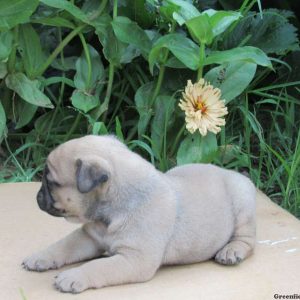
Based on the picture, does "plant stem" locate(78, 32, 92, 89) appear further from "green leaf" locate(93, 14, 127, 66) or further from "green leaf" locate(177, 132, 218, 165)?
"green leaf" locate(177, 132, 218, 165)

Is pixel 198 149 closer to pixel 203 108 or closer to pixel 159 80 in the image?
pixel 203 108

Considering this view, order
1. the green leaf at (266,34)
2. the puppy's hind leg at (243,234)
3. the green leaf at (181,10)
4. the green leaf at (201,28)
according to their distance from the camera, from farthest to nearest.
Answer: the green leaf at (266,34)
the green leaf at (181,10)
the green leaf at (201,28)
the puppy's hind leg at (243,234)

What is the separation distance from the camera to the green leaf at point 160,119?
16.6ft

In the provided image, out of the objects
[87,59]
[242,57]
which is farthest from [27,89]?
[242,57]

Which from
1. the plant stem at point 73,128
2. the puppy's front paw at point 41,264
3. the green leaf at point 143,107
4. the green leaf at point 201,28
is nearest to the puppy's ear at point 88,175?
the puppy's front paw at point 41,264

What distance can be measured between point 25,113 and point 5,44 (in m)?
0.57

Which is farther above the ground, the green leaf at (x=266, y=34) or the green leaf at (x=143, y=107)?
the green leaf at (x=266, y=34)

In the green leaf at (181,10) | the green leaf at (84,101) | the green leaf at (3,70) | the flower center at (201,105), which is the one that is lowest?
the green leaf at (84,101)

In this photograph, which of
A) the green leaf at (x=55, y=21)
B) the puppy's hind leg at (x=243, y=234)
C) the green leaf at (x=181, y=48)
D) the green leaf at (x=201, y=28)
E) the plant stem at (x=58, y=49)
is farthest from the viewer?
the plant stem at (x=58, y=49)

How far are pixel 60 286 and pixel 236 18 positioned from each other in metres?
1.97

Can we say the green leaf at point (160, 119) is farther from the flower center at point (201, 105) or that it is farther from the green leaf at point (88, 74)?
the green leaf at point (88, 74)

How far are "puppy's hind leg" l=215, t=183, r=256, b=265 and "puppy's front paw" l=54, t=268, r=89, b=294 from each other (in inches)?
27.9

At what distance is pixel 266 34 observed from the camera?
215 inches

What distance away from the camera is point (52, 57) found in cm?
516
